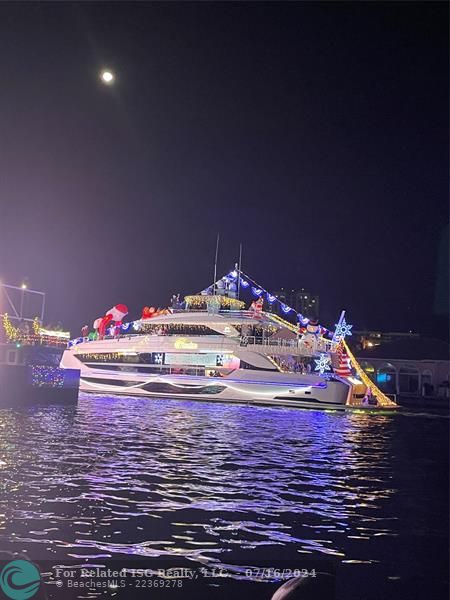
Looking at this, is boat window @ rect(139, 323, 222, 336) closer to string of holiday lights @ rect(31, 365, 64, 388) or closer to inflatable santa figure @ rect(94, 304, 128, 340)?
inflatable santa figure @ rect(94, 304, 128, 340)

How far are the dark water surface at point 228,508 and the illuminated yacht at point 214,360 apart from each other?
2146 cm

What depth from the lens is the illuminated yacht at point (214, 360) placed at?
39.0 metres

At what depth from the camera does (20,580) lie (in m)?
3.22

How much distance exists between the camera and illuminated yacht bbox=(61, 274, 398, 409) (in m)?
39.0

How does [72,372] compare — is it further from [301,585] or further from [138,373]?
[301,585]

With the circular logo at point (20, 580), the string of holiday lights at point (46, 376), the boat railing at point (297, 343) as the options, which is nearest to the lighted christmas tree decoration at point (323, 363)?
the boat railing at point (297, 343)

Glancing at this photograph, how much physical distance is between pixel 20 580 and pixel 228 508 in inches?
221

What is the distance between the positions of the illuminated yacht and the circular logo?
35.7 m

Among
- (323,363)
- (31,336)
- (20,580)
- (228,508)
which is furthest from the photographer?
(31,336)

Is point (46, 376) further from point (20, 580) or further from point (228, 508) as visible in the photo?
point (20, 580)

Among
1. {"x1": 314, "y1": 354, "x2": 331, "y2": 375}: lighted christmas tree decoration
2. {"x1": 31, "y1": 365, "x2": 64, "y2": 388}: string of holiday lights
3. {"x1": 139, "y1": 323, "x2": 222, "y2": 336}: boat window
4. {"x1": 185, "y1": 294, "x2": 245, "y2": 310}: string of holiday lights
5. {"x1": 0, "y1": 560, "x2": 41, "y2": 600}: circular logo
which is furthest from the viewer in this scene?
{"x1": 185, "y1": 294, "x2": 245, "y2": 310}: string of holiday lights

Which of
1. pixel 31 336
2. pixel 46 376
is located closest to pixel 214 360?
pixel 46 376

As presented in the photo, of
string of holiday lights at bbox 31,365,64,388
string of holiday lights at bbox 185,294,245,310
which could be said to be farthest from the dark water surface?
string of holiday lights at bbox 185,294,245,310

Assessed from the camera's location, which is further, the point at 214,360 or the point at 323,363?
the point at 214,360
